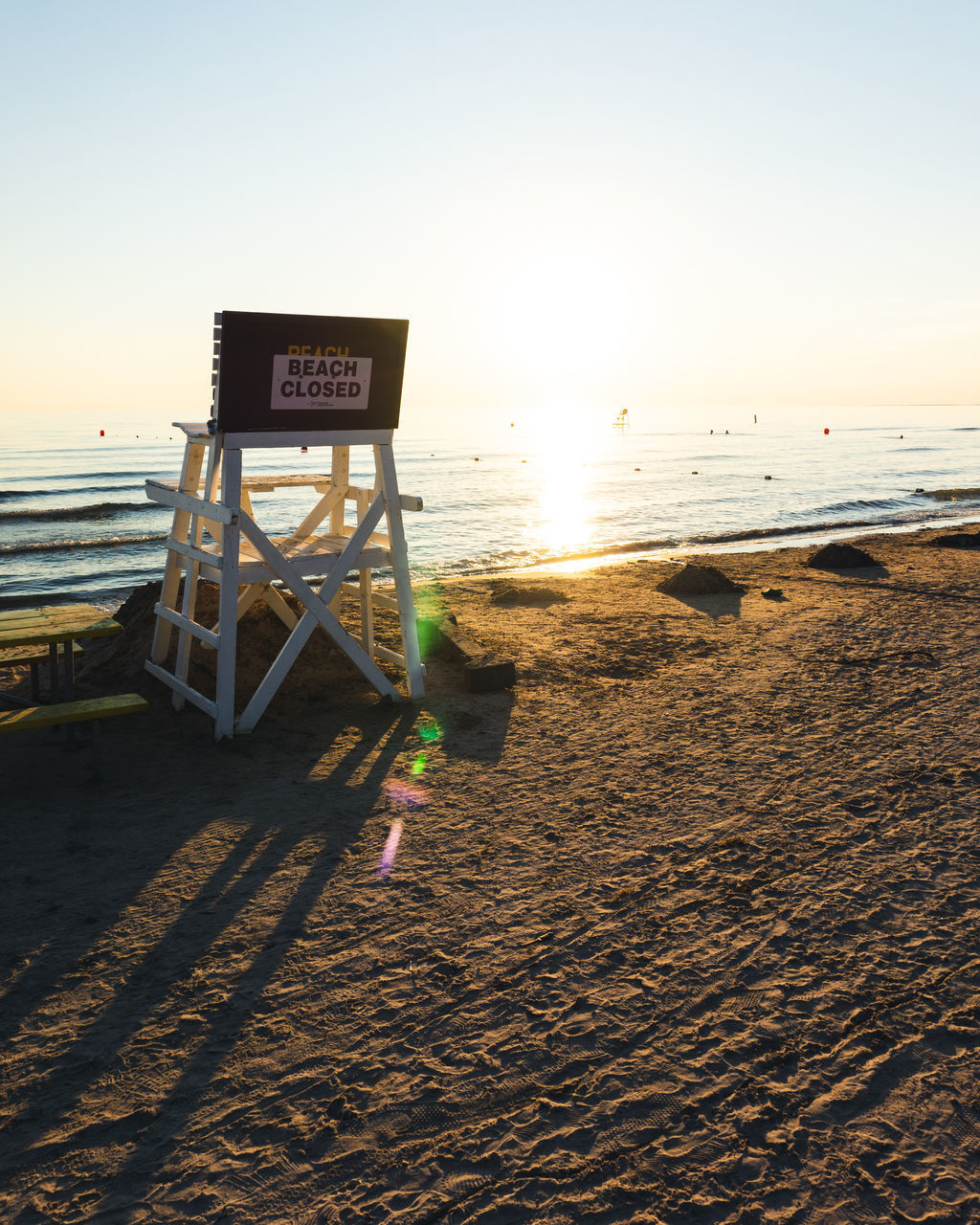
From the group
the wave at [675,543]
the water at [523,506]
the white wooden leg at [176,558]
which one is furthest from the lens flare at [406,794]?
the wave at [675,543]

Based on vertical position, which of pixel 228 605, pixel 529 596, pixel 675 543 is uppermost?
pixel 228 605

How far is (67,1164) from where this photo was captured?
2.67m

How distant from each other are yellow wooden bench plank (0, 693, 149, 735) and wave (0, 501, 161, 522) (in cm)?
2426

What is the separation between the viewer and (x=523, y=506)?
3128 centimetres

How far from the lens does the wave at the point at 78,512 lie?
2727 cm

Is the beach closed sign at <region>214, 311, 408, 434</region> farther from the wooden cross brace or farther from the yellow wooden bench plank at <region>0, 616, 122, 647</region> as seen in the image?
the yellow wooden bench plank at <region>0, 616, 122, 647</region>

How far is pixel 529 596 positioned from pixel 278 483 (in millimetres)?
5187

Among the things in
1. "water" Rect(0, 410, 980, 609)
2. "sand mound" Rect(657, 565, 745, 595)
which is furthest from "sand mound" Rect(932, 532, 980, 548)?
"sand mound" Rect(657, 565, 745, 595)

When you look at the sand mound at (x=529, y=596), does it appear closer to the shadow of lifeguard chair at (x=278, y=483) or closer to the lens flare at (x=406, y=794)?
the shadow of lifeguard chair at (x=278, y=483)

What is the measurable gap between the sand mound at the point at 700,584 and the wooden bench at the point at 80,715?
8.38 meters

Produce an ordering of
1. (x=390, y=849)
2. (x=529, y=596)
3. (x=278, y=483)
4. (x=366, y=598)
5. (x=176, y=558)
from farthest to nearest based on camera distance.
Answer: (x=529, y=596)
(x=366, y=598)
(x=278, y=483)
(x=176, y=558)
(x=390, y=849)

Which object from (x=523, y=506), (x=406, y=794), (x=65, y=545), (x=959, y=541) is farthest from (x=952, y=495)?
(x=406, y=794)

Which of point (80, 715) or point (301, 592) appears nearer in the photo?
point (80, 715)

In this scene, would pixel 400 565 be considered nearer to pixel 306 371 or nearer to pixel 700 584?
pixel 306 371
